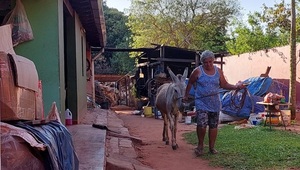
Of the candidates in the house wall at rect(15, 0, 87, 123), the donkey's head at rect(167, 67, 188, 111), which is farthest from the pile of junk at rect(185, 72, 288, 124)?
the house wall at rect(15, 0, 87, 123)

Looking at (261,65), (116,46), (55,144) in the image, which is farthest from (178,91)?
(116,46)

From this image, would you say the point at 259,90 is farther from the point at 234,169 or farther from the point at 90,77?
the point at 234,169

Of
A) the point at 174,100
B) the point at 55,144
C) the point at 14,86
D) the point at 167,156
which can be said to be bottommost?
the point at 167,156

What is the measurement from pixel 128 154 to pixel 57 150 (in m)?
4.73

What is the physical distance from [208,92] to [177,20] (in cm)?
2307

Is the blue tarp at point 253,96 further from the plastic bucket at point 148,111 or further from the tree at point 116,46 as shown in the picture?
the tree at point 116,46

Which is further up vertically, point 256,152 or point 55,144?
point 55,144

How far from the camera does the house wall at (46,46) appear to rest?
6066 millimetres

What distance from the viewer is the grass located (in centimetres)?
612

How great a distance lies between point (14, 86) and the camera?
309cm

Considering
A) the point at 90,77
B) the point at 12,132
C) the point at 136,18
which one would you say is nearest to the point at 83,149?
the point at 12,132

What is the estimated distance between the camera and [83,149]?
562 centimetres

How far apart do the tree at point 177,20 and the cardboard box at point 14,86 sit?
26036 millimetres

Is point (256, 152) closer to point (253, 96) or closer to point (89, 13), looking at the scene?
point (89, 13)
